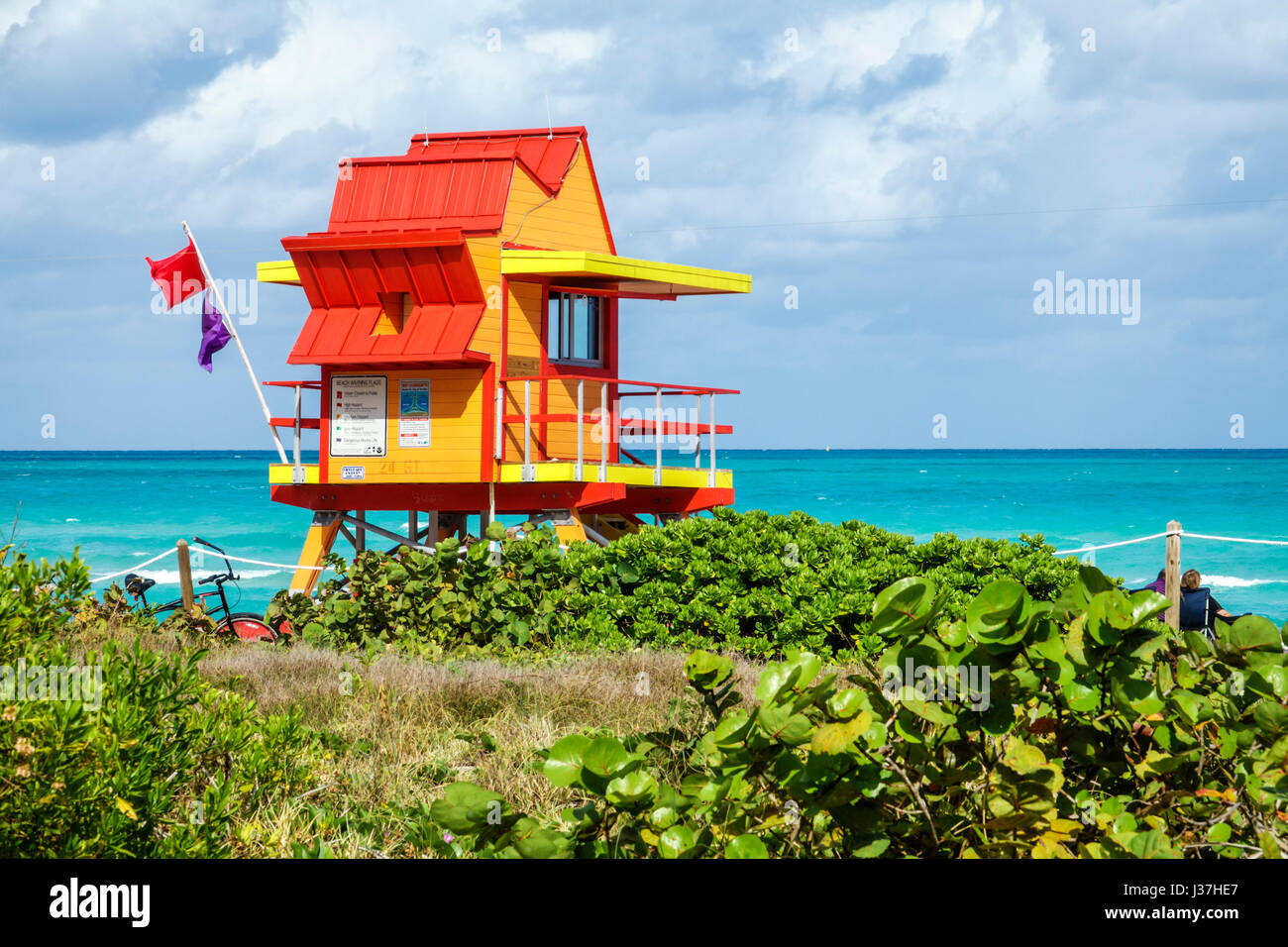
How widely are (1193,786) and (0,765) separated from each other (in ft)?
11.6

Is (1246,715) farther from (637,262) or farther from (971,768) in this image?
(637,262)

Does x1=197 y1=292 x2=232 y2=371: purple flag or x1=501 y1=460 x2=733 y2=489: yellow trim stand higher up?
x1=197 y1=292 x2=232 y2=371: purple flag

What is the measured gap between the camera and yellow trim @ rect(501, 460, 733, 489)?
49.7ft

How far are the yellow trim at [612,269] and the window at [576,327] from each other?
0.68 m

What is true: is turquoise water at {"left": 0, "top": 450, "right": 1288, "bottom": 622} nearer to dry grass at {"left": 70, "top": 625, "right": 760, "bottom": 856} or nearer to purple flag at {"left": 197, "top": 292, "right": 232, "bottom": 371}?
purple flag at {"left": 197, "top": 292, "right": 232, "bottom": 371}

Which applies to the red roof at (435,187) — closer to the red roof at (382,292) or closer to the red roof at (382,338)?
the red roof at (382,292)

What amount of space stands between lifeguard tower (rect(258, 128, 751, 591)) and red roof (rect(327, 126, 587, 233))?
0.9 inches

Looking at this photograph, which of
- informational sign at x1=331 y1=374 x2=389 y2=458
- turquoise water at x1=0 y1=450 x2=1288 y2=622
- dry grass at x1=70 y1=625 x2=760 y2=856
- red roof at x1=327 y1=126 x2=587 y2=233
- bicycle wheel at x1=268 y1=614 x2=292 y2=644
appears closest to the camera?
dry grass at x1=70 y1=625 x2=760 y2=856

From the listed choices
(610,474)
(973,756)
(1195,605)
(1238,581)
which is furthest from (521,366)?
(1238,581)

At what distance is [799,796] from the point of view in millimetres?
3041

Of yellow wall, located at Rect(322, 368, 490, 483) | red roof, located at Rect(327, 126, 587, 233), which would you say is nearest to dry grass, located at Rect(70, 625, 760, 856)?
yellow wall, located at Rect(322, 368, 490, 483)

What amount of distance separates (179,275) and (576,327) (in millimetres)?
5685

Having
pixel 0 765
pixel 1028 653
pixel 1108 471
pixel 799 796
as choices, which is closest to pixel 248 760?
pixel 0 765
